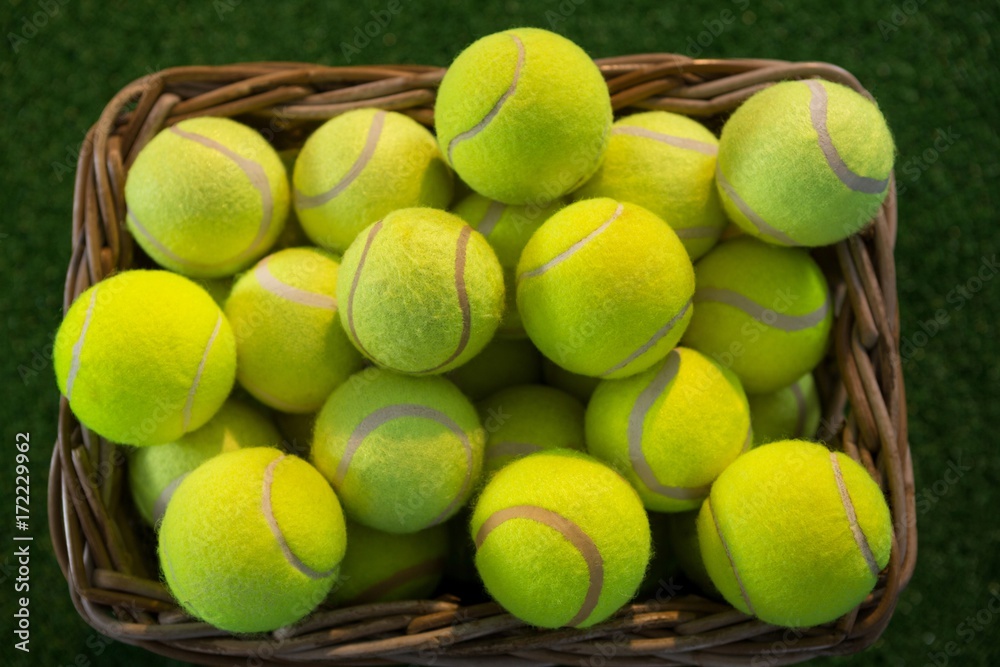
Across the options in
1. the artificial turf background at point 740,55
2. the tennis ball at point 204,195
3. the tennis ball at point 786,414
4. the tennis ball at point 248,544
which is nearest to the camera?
the tennis ball at point 248,544

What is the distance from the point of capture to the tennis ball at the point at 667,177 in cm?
97

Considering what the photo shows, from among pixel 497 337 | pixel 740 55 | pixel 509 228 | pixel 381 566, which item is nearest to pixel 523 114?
→ pixel 509 228

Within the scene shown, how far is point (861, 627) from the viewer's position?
92 cm

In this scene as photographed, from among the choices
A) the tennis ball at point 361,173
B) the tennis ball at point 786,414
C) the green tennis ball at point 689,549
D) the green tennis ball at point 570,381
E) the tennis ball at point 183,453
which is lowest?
the green tennis ball at point 689,549

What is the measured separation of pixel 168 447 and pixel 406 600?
1.11 feet

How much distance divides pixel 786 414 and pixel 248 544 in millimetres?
694

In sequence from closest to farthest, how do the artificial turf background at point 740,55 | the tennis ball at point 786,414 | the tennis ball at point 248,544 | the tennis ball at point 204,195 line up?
the tennis ball at point 248,544 < the tennis ball at point 204,195 < the tennis ball at point 786,414 < the artificial turf background at point 740,55

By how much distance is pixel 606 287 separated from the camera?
0.82 m

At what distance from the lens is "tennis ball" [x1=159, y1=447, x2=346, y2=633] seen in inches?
31.1

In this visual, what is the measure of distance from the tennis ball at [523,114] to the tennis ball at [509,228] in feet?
0.16

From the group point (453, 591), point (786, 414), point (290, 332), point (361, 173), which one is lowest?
point (453, 591)

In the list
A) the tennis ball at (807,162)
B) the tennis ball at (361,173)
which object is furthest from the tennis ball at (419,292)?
the tennis ball at (807,162)

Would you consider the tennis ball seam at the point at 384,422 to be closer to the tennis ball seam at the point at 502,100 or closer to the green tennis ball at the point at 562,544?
the green tennis ball at the point at 562,544

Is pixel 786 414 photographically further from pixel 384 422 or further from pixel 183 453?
pixel 183 453
